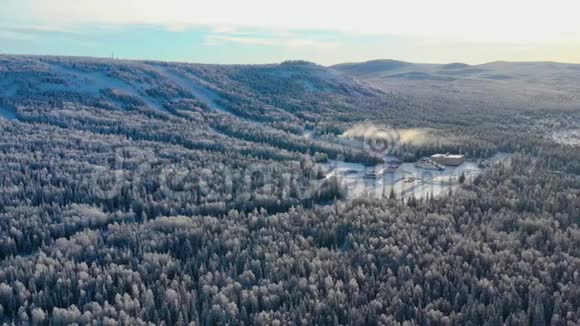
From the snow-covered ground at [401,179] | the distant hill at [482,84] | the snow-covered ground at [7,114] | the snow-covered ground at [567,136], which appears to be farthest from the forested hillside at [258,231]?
the distant hill at [482,84]

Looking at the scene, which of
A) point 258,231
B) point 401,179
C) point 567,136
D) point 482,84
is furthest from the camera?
point 482,84

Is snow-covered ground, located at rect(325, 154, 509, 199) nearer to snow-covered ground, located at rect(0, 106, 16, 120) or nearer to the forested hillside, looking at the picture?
the forested hillside

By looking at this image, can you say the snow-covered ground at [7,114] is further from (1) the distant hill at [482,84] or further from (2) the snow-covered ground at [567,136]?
(1) the distant hill at [482,84]

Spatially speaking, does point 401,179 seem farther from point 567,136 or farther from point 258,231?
point 567,136

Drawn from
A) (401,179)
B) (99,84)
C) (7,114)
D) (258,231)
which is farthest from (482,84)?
(258,231)

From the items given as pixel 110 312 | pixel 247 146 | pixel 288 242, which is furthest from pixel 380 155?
pixel 110 312
